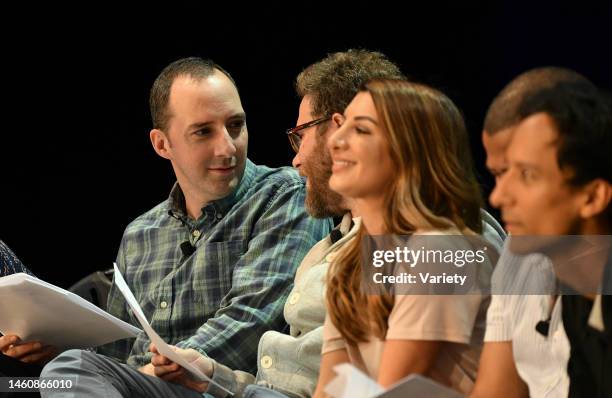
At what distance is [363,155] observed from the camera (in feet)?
7.01

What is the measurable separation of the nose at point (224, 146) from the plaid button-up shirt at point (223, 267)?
10cm

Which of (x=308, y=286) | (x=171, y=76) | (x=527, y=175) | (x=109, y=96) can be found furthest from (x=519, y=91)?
(x=109, y=96)

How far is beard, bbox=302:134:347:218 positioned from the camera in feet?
9.01

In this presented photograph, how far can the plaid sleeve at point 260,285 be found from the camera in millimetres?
2857

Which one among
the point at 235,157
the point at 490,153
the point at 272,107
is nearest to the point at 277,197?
the point at 235,157

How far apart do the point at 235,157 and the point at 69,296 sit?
764mm

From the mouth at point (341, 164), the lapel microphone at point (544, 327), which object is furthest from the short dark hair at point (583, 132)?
the mouth at point (341, 164)

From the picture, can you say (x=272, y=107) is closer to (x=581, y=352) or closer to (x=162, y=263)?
(x=162, y=263)

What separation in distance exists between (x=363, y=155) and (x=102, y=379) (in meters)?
0.94

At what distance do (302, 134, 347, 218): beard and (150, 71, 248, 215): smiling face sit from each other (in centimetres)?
43

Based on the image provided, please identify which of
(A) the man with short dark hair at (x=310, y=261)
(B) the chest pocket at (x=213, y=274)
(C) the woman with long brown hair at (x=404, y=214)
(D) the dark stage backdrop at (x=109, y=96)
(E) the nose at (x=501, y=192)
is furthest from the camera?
(D) the dark stage backdrop at (x=109, y=96)

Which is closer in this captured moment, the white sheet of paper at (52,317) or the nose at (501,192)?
the nose at (501,192)

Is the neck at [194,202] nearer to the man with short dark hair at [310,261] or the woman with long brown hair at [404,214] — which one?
the man with short dark hair at [310,261]

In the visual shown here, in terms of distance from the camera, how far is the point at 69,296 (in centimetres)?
264
